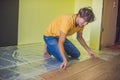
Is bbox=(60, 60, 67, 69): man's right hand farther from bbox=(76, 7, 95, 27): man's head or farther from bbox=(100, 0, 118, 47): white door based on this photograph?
bbox=(100, 0, 118, 47): white door

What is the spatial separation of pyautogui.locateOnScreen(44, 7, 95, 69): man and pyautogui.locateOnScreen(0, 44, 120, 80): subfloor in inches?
5.5

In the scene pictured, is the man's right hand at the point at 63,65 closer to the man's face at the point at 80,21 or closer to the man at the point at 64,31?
the man at the point at 64,31

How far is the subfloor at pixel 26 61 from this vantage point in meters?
2.40

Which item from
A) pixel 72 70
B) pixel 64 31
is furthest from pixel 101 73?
pixel 64 31

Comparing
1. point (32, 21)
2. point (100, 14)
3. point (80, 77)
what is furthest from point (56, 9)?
point (80, 77)

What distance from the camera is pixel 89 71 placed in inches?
106

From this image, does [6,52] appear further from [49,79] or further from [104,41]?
[104,41]

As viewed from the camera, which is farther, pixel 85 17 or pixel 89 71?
pixel 89 71

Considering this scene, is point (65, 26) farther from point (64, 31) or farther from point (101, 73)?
point (101, 73)

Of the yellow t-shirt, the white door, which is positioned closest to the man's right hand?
the yellow t-shirt

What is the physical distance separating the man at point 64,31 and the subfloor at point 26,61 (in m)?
0.14

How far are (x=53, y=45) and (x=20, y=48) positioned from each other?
2.86ft

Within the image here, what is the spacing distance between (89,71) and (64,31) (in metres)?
0.56

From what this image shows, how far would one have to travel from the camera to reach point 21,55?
325 cm
